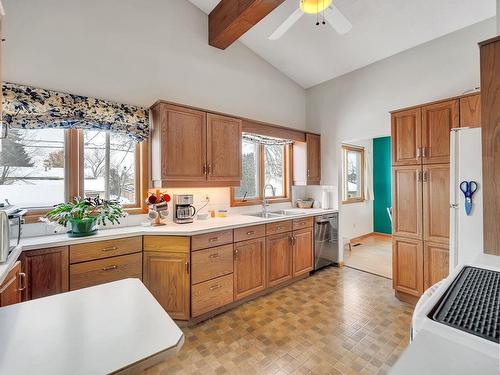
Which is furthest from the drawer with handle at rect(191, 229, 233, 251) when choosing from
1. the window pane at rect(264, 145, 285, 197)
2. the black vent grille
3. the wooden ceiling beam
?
the wooden ceiling beam

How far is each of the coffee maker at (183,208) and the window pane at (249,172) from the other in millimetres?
907

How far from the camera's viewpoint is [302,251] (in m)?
3.32

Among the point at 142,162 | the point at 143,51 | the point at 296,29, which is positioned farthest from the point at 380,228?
the point at 143,51

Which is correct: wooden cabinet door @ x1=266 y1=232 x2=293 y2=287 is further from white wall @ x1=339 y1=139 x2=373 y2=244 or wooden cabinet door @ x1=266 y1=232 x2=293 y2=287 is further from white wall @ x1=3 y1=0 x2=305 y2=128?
white wall @ x1=339 y1=139 x2=373 y2=244

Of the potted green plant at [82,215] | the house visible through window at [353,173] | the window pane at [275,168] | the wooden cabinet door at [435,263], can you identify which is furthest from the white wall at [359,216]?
the potted green plant at [82,215]

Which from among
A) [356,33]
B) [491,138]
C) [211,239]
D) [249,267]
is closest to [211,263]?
[211,239]

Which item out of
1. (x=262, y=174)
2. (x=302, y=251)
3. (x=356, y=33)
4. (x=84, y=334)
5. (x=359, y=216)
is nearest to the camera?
(x=84, y=334)

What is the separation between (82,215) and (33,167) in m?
0.72

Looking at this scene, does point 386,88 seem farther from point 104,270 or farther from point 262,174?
point 104,270

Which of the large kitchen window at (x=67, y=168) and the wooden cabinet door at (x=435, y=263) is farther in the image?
the wooden cabinet door at (x=435, y=263)

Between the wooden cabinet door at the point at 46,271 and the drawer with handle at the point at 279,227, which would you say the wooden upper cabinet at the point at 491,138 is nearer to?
the drawer with handle at the point at 279,227

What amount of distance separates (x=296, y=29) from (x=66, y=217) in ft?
11.0

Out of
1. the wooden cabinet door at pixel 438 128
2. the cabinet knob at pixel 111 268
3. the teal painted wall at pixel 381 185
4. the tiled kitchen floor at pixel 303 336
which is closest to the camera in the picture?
the tiled kitchen floor at pixel 303 336

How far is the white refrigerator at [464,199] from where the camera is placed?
1979mm
